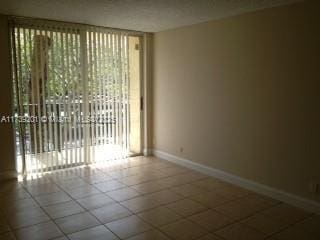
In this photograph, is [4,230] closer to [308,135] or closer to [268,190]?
[268,190]

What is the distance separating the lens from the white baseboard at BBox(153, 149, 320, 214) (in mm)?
3559

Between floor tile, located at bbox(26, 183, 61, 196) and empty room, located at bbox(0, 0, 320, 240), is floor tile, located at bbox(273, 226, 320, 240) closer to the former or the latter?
empty room, located at bbox(0, 0, 320, 240)

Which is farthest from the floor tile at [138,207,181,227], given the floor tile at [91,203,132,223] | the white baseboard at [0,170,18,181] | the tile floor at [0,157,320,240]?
the white baseboard at [0,170,18,181]

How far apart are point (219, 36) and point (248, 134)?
1498 mm

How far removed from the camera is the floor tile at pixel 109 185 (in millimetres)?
4211

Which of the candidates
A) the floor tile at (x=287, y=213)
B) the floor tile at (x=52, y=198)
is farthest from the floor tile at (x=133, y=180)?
the floor tile at (x=287, y=213)

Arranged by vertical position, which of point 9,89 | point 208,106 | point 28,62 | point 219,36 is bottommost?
point 208,106

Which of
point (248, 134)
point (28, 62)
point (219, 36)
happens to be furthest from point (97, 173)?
point (219, 36)

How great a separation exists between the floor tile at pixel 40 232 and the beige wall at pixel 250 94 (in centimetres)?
258

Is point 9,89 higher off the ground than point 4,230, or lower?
higher

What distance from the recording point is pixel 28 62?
4629 millimetres

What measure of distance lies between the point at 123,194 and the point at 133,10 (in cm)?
243

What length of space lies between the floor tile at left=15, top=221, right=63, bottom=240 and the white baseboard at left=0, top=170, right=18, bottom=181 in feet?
5.64

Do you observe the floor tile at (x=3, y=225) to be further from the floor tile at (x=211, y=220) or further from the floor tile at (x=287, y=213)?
the floor tile at (x=287, y=213)
